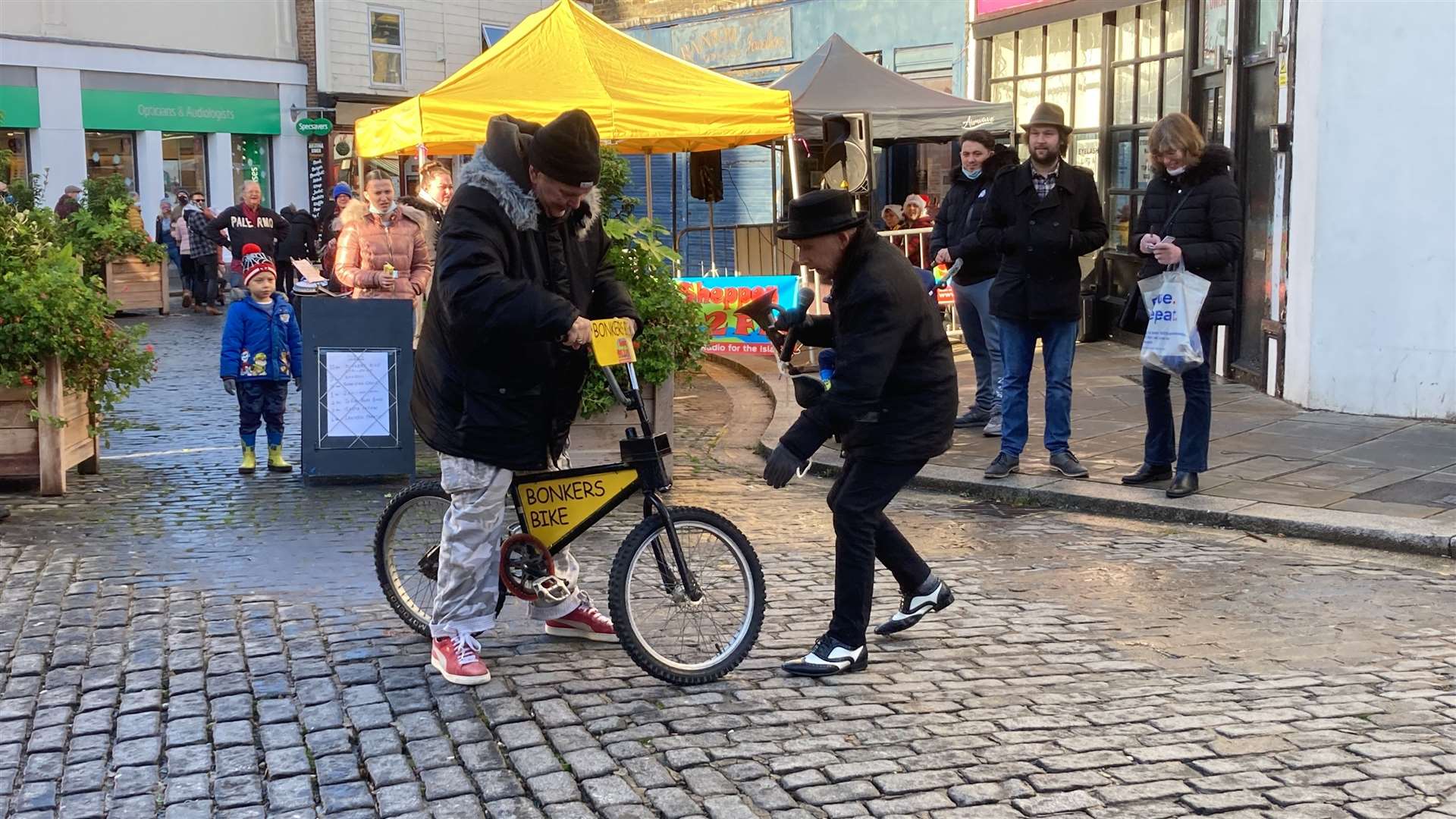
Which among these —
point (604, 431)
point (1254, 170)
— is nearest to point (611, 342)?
point (604, 431)

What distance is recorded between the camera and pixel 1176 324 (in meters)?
7.39

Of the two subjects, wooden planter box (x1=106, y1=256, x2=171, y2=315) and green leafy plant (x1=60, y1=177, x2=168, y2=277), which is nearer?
green leafy plant (x1=60, y1=177, x2=168, y2=277)

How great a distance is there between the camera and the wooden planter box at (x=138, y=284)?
19.7m

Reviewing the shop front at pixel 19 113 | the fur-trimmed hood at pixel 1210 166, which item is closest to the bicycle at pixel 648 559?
the fur-trimmed hood at pixel 1210 166

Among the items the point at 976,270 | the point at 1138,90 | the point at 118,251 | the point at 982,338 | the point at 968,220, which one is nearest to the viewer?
the point at 968,220

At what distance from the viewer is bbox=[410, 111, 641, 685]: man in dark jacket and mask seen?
4.58 m

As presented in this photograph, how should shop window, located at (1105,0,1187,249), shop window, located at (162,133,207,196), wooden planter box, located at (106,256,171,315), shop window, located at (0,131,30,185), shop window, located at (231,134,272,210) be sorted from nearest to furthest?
shop window, located at (1105,0,1187,249), wooden planter box, located at (106,256,171,315), shop window, located at (0,131,30,185), shop window, located at (162,133,207,196), shop window, located at (231,134,272,210)

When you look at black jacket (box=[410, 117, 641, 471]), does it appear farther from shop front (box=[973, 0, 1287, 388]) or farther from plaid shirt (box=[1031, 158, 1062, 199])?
shop front (box=[973, 0, 1287, 388])

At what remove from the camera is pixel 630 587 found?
4734 millimetres

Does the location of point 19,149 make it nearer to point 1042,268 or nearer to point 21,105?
point 21,105

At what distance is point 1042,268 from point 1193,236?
32.6 inches

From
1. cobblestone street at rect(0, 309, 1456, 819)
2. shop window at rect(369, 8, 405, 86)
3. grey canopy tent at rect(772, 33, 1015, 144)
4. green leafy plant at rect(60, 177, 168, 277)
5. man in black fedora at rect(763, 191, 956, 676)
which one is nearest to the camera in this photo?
cobblestone street at rect(0, 309, 1456, 819)

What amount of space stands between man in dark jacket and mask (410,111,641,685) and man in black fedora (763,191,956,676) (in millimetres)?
660

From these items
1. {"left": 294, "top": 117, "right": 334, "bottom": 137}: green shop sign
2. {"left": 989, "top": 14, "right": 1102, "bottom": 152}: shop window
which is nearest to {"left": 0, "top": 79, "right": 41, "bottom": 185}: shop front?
{"left": 294, "top": 117, "right": 334, "bottom": 137}: green shop sign
